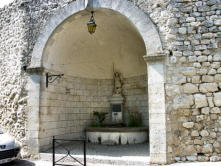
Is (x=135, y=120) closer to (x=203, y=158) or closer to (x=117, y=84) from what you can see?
(x=117, y=84)

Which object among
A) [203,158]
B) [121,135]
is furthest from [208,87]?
[121,135]

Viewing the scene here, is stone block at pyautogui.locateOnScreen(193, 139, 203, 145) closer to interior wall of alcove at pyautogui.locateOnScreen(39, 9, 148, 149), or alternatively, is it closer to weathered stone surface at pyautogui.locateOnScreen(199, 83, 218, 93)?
weathered stone surface at pyautogui.locateOnScreen(199, 83, 218, 93)

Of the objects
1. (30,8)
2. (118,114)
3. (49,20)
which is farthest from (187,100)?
(30,8)

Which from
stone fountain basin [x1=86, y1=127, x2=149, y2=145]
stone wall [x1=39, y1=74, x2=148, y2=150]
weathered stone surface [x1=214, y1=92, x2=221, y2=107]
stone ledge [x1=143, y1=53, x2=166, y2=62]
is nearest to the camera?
weathered stone surface [x1=214, y1=92, x2=221, y2=107]

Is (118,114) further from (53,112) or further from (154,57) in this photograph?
(154,57)

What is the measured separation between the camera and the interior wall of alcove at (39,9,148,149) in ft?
20.6

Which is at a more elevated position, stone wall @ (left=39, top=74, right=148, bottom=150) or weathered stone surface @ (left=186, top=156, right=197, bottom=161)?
stone wall @ (left=39, top=74, right=148, bottom=150)

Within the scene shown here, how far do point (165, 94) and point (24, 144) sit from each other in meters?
4.13

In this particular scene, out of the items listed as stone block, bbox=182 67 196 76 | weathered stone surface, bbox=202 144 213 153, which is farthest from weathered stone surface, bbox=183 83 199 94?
weathered stone surface, bbox=202 144 213 153

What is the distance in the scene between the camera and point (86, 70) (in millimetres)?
8125

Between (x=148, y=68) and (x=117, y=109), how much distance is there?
3.42 meters

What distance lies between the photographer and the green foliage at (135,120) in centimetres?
757

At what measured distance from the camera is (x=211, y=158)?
451cm

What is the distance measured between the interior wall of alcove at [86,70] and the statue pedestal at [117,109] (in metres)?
0.23
